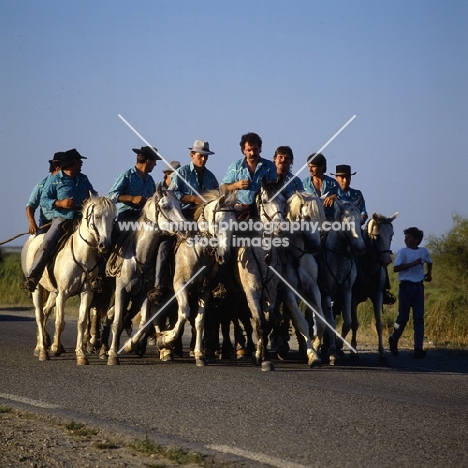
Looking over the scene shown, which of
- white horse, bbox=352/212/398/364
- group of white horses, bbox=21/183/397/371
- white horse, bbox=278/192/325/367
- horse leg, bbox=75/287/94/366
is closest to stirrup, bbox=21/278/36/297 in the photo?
group of white horses, bbox=21/183/397/371

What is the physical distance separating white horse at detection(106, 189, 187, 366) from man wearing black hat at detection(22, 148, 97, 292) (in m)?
0.98

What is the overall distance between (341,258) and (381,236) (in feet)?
3.60

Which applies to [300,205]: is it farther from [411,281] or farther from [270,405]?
→ [270,405]

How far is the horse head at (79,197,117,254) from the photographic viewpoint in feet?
47.0

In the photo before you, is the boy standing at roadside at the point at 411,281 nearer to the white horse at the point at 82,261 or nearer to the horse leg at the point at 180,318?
the horse leg at the point at 180,318

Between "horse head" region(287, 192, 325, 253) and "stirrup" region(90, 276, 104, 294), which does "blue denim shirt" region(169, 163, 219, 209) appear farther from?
"stirrup" region(90, 276, 104, 294)

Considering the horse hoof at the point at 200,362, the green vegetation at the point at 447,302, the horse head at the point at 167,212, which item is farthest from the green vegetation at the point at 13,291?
the horse hoof at the point at 200,362

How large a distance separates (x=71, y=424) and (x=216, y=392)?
2579 mm

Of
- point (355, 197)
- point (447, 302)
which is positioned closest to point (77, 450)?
point (355, 197)

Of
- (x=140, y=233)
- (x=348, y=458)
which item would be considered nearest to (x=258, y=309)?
(x=140, y=233)

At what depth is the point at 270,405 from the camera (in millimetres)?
10422

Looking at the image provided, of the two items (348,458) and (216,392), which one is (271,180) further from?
(348,458)

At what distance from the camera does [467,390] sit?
1227 centimetres

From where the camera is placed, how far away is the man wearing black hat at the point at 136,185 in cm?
1569
